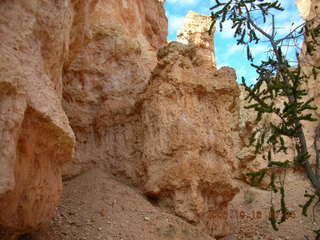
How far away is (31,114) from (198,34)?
870 inches

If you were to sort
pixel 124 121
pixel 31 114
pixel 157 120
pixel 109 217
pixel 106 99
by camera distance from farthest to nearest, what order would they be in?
Result: pixel 106 99
pixel 124 121
pixel 157 120
pixel 109 217
pixel 31 114

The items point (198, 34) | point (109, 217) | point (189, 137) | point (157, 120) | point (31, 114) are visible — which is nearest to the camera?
point (31, 114)

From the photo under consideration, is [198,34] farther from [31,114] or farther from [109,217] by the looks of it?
[31,114]

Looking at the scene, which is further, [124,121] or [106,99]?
[106,99]

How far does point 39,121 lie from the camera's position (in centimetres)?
429

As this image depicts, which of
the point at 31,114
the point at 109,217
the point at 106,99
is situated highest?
the point at 106,99

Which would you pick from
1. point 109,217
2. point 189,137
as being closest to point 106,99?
point 189,137

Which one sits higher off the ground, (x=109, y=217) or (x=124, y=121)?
(x=124, y=121)

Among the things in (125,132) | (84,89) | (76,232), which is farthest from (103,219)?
(84,89)

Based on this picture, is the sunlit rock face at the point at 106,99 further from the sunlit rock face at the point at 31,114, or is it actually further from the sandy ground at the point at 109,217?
the sunlit rock face at the point at 31,114

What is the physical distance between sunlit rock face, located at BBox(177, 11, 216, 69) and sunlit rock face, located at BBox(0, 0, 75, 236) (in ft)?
66.2

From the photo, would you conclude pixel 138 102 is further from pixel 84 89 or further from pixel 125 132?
pixel 84 89

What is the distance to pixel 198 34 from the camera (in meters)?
25.0

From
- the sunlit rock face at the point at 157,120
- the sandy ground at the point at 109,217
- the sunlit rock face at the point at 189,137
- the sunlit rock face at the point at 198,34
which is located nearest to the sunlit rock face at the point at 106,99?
the sunlit rock face at the point at 157,120
